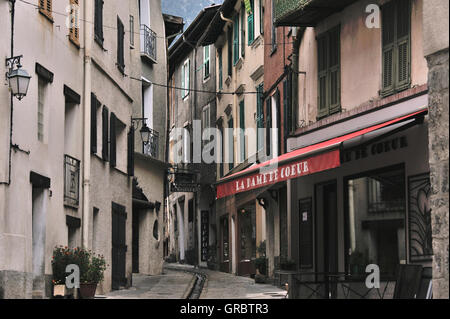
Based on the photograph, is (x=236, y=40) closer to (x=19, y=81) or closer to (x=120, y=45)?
(x=120, y=45)

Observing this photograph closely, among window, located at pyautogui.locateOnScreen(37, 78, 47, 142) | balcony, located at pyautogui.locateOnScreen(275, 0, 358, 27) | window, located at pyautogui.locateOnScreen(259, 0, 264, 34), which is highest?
window, located at pyautogui.locateOnScreen(259, 0, 264, 34)

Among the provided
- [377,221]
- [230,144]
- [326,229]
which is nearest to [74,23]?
[326,229]

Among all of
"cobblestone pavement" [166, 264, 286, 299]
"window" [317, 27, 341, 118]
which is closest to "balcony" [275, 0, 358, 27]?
"window" [317, 27, 341, 118]

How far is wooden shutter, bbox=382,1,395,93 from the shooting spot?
15.1m

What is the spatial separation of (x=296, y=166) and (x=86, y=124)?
6.19 metres

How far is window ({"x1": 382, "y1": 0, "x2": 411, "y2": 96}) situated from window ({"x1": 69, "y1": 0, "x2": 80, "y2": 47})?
21.5ft

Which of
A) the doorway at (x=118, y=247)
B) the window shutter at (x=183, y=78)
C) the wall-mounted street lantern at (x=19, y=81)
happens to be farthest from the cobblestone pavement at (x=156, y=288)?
the window shutter at (x=183, y=78)

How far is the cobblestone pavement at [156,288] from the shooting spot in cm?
1948

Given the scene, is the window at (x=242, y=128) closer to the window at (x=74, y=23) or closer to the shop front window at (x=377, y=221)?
the window at (x=74, y=23)

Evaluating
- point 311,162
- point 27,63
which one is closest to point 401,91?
point 311,162

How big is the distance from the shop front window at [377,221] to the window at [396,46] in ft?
4.83

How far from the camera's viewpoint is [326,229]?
57.9 ft

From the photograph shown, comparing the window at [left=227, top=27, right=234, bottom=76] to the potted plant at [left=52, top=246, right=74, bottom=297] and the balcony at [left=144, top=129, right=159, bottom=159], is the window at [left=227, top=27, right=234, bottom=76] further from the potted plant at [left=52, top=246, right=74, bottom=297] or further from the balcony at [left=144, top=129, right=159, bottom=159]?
the potted plant at [left=52, top=246, right=74, bottom=297]
